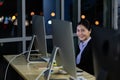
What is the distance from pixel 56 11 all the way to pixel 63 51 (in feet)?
11.0

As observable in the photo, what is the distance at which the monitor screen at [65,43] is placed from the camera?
259 centimetres

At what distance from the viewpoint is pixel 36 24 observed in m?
3.72

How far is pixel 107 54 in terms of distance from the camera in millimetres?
1616

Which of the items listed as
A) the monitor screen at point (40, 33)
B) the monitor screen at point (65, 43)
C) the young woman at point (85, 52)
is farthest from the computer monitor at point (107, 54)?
the young woman at point (85, 52)

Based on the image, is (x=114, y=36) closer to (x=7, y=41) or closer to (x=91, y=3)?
(x=7, y=41)

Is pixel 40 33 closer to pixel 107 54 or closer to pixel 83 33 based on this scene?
pixel 83 33

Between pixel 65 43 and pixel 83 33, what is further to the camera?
pixel 83 33

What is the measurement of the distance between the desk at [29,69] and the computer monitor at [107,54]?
140cm

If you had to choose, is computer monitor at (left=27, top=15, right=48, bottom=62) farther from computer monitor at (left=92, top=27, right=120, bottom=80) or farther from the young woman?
computer monitor at (left=92, top=27, right=120, bottom=80)

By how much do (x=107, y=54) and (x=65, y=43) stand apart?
1108 millimetres

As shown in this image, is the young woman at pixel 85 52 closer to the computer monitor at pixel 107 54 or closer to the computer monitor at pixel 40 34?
the computer monitor at pixel 40 34

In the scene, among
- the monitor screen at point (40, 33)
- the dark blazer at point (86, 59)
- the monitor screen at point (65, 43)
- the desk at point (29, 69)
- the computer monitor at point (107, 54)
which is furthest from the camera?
the dark blazer at point (86, 59)

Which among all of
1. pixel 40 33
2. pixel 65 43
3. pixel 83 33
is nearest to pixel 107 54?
pixel 65 43

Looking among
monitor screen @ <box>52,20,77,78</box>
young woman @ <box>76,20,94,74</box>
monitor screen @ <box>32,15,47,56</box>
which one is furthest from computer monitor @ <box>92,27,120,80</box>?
young woman @ <box>76,20,94,74</box>
